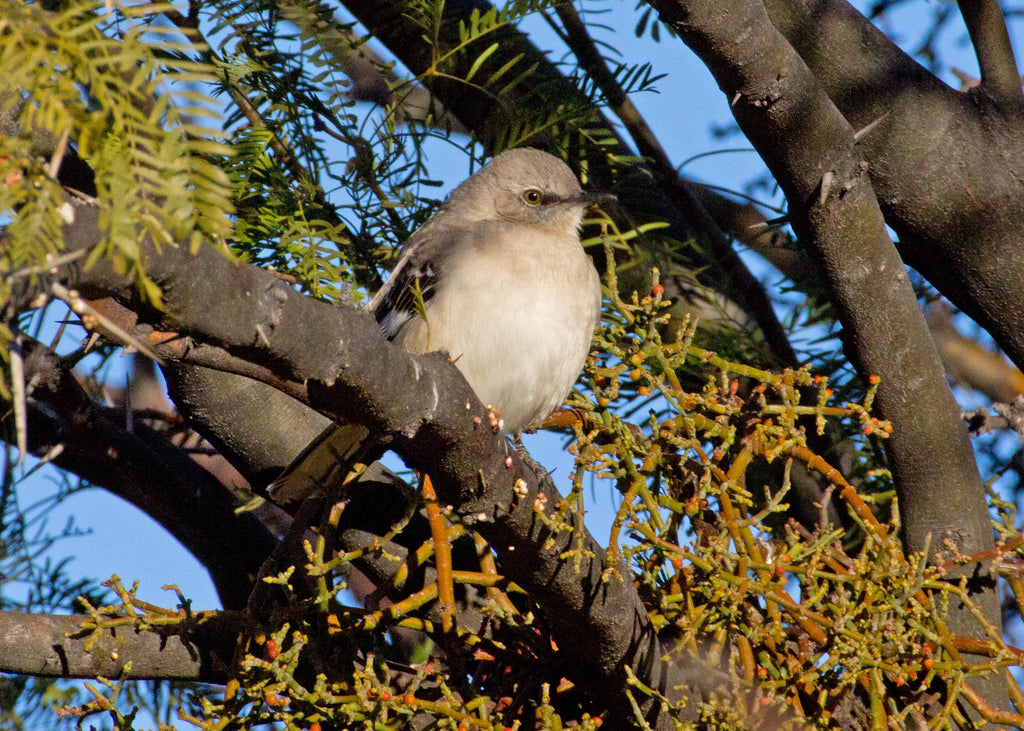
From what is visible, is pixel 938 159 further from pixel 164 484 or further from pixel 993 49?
pixel 164 484

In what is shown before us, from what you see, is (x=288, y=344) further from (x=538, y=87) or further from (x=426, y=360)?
(x=538, y=87)

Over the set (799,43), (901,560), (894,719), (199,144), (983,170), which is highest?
(799,43)

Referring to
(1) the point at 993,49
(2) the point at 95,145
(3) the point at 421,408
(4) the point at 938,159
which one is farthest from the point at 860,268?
(2) the point at 95,145

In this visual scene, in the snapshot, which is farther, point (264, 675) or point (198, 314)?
point (264, 675)

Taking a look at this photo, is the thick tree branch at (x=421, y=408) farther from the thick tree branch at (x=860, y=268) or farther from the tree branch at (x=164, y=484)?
the tree branch at (x=164, y=484)

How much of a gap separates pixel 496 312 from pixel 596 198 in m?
0.69

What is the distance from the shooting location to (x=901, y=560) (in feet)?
7.72

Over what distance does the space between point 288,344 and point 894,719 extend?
152 cm

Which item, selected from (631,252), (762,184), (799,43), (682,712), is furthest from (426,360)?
(762,184)

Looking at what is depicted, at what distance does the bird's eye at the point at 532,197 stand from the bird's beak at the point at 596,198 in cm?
17

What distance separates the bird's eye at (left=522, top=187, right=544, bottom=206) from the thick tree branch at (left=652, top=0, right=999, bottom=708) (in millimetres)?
1080

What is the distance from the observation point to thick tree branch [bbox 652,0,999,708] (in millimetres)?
2549

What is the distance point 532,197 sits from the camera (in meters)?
3.69

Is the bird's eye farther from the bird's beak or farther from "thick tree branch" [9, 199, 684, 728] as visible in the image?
"thick tree branch" [9, 199, 684, 728]
